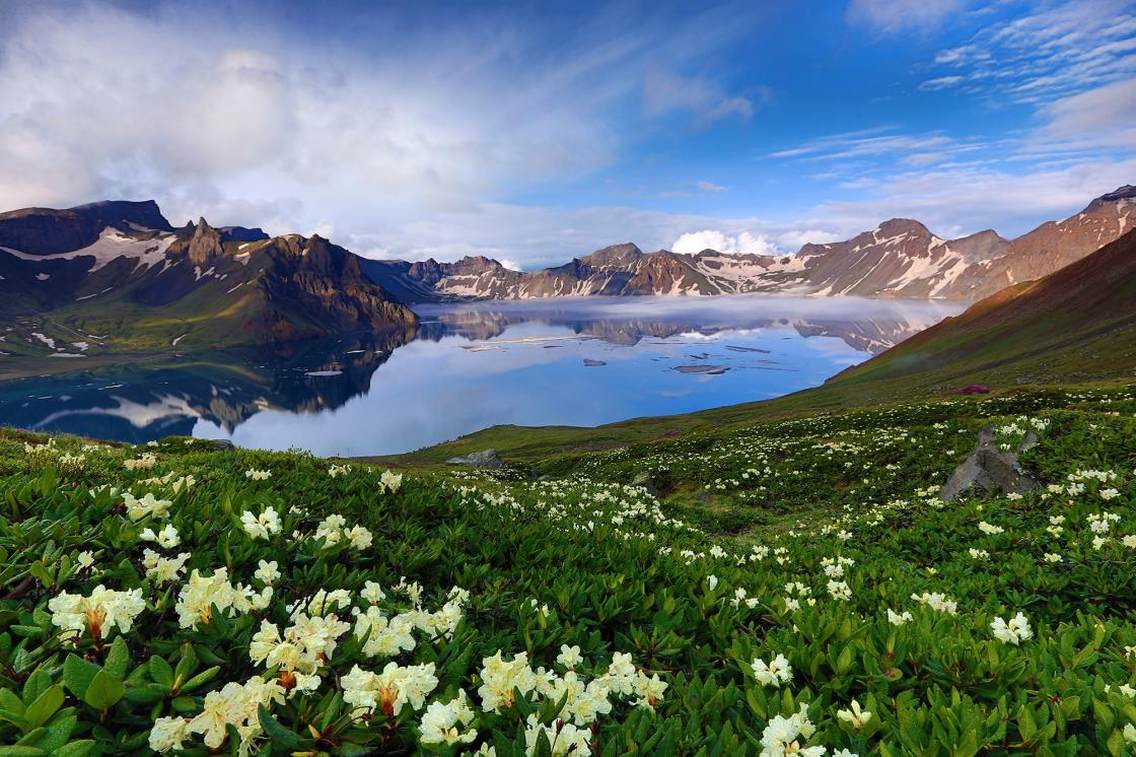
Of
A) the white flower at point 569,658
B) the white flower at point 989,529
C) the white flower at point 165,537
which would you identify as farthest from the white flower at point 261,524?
the white flower at point 989,529

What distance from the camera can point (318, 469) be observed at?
9859 millimetres

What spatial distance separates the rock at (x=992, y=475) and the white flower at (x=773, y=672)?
46.3ft

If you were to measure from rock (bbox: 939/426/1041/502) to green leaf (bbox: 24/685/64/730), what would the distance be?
18032 millimetres

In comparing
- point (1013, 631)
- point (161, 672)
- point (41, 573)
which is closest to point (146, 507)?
point (41, 573)

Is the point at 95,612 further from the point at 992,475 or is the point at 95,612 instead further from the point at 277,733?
the point at 992,475

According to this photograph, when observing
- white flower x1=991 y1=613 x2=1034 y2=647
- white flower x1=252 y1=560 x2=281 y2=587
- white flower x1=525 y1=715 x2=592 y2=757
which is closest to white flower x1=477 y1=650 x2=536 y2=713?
white flower x1=525 y1=715 x2=592 y2=757

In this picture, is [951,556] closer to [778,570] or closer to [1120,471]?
[778,570]

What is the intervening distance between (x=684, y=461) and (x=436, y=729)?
29.6m

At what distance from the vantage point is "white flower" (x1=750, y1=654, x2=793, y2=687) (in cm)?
374

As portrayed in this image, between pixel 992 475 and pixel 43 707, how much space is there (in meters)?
19.6

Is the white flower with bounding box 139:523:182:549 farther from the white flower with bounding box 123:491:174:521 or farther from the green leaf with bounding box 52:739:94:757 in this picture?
the green leaf with bounding box 52:739:94:757

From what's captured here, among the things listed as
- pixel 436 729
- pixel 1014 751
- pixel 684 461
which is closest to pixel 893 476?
pixel 684 461

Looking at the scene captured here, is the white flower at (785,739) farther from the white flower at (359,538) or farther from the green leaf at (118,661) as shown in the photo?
the white flower at (359,538)

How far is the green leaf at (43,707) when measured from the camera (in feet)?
7.23
